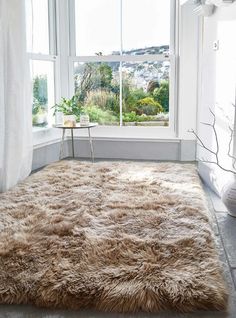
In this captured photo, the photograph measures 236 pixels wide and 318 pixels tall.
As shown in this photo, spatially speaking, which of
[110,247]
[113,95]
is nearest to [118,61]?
[113,95]

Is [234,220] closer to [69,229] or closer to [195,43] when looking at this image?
[69,229]

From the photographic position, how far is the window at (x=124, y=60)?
441 cm

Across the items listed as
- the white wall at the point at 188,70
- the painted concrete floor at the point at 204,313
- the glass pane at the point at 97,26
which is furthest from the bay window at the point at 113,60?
the painted concrete floor at the point at 204,313

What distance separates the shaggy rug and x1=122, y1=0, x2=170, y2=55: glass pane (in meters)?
1.81

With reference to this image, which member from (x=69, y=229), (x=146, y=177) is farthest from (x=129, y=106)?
(x=69, y=229)

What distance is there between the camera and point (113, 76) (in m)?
4.56

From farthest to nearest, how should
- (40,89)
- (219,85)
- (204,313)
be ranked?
(40,89) < (219,85) < (204,313)

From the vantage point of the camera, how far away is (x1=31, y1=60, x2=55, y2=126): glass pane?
4.09 m

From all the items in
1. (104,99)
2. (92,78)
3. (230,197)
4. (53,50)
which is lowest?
(230,197)

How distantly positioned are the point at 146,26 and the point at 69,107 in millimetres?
1274

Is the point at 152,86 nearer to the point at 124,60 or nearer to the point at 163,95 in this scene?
the point at 163,95

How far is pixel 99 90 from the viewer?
4.62m

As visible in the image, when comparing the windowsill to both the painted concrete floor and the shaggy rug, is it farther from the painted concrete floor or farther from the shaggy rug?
the painted concrete floor

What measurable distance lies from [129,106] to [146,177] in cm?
132
